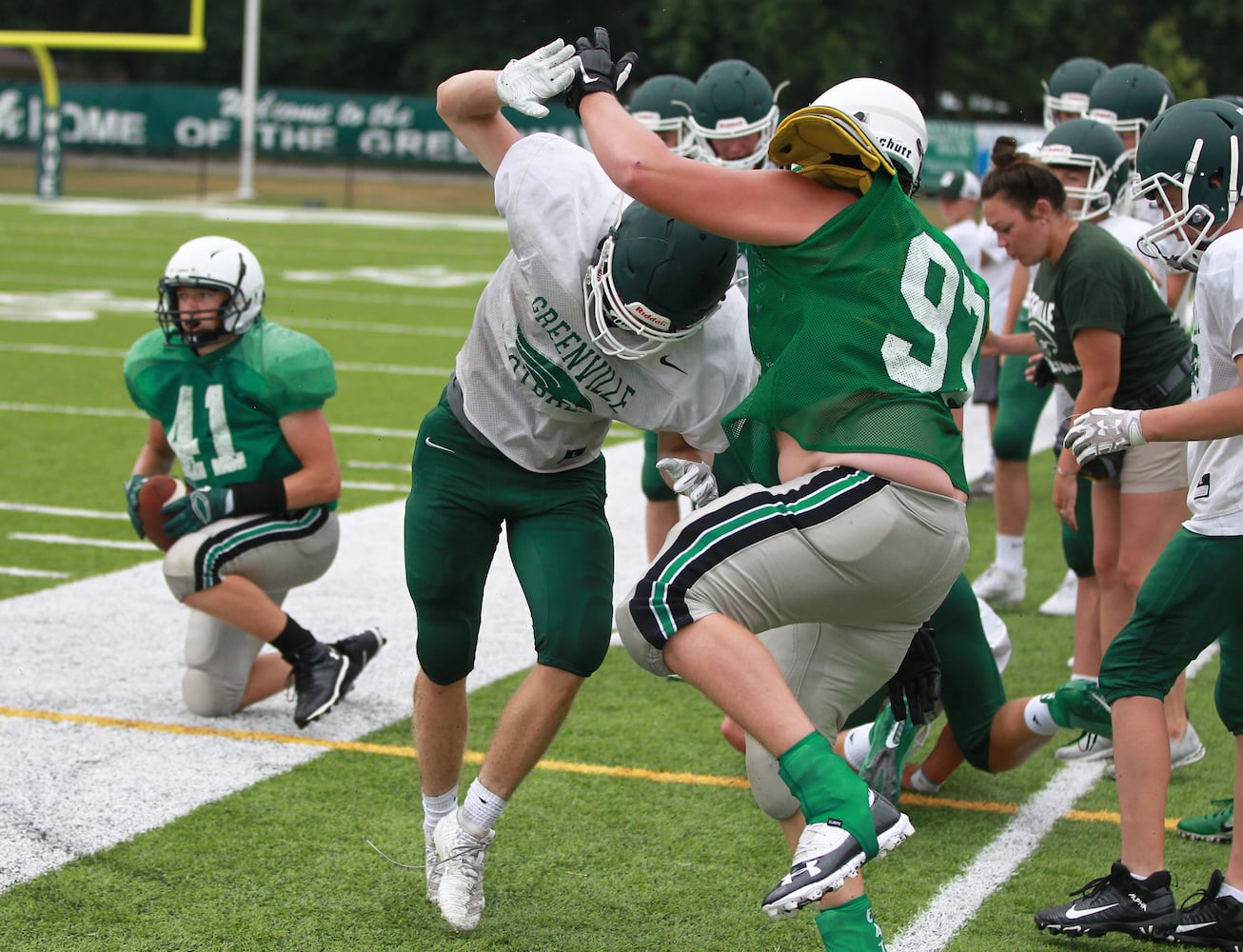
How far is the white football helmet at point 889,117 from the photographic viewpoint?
3.04 meters

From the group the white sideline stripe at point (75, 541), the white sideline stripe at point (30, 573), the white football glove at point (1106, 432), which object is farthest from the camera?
the white sideline stripe at point (75, 541)

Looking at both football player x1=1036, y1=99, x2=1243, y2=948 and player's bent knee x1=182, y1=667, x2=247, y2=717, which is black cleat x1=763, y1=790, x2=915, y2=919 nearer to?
football player x1=1036, y1=99, x2=1243, y2=948

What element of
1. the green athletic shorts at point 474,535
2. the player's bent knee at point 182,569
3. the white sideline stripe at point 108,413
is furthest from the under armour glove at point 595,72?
the white sideline stripe at point 108,413

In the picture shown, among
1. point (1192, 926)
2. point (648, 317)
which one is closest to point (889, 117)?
point (648, 317)

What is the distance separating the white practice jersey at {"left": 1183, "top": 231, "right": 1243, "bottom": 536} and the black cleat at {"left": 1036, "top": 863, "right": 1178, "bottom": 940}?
0.74 metres

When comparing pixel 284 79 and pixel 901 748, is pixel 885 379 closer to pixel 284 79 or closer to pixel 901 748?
pixel 901 748

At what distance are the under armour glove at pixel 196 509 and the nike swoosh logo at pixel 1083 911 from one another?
267 centimetres

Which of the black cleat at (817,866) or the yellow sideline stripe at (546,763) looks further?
the yellow sideline stripe at (546,763)

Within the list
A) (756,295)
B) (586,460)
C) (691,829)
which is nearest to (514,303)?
(586,460)

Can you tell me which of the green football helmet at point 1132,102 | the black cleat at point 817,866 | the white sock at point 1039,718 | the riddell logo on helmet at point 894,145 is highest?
the riddell logo on helmet at point 894,145

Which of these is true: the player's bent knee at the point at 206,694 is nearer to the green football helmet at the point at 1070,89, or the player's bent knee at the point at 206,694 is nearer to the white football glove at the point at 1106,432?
the white football glove at the point at 1106,432

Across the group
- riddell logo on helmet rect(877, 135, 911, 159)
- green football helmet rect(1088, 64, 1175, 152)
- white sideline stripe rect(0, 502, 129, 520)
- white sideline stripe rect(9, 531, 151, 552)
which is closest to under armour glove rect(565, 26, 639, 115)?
riddell logo on helmet rect(877, 135, 911, 159)

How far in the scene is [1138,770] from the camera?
332 cm

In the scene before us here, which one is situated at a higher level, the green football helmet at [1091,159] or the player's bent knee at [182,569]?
the green football helmet at [1091,159]
